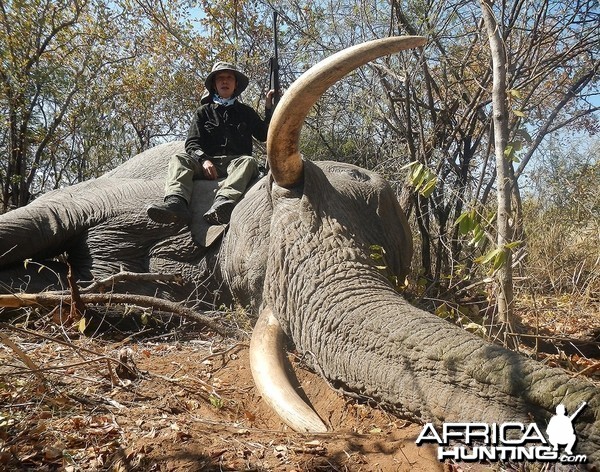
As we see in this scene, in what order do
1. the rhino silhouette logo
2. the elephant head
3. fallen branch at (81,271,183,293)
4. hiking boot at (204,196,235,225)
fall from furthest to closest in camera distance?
1. hiking boot at (204,196,235,225)
2. fallen branch at (81,271,183,293)
3. the elephant head
4. the rhino silhouette logo

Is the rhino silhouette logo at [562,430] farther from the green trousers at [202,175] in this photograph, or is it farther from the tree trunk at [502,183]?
the green trousers at [202,175]

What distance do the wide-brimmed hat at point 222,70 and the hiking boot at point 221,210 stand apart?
1759 millimetres

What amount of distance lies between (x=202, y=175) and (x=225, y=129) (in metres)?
0.66

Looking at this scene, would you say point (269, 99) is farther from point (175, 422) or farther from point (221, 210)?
point (175, 422)

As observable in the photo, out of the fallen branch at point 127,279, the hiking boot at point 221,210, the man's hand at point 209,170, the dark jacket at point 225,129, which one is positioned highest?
the dark jacket at point 225,129

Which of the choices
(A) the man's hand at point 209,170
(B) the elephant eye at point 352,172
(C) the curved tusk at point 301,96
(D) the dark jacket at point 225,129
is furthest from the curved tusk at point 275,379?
(D) the dark jacket at point 225,129

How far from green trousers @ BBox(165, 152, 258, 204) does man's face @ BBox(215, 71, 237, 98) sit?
2.89 feet

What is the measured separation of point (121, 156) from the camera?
13445mm

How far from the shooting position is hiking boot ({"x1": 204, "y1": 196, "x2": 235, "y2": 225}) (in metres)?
4.74

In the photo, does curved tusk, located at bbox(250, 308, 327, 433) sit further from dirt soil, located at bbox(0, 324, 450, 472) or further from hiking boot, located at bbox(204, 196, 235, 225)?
hiking boot, located at bbox(204, 196, 235, 225)

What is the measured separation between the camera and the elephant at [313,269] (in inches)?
84.3

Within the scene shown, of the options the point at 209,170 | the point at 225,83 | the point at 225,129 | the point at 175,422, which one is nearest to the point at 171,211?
the point at 209,170

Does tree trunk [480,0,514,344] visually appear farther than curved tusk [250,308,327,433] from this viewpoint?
Yes

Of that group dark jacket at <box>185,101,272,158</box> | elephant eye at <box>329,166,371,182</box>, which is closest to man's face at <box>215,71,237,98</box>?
dark jacket at <box>185,101,272,158</box>
